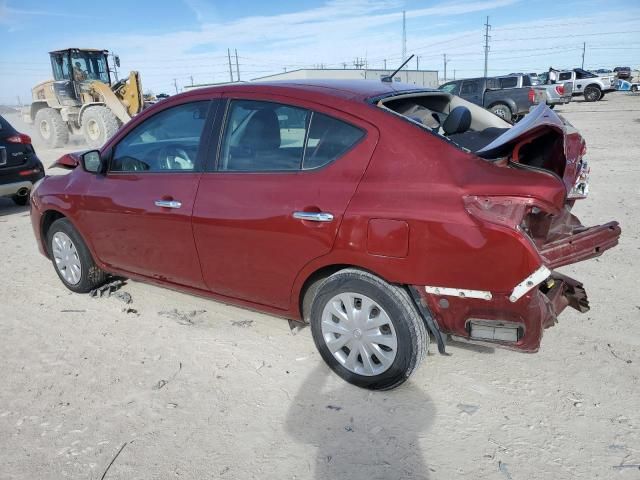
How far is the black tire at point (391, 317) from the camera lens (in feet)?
8.43

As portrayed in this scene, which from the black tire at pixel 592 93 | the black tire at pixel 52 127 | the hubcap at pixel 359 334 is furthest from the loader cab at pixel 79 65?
the black tire at pixel 592 93

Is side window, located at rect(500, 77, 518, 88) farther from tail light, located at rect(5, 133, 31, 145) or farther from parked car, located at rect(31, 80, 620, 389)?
parked car, located at rect(31, 80, 620, 389)

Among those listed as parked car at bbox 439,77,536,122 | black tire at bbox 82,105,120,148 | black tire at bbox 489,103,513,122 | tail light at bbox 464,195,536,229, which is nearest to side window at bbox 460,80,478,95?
parked car at bbox 439,77,536,122

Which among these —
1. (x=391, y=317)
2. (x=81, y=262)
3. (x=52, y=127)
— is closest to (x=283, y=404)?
(x=391, y=317)

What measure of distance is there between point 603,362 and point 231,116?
2752mm

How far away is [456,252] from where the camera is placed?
2.34 m

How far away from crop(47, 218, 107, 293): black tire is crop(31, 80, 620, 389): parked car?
67 cm

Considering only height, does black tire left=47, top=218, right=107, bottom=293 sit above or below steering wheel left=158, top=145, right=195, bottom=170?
below

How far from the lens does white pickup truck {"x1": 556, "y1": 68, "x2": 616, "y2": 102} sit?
2752 cm

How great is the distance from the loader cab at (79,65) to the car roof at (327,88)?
1539cm

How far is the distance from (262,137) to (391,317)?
136cm

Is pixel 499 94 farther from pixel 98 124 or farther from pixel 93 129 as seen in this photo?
pixel 93 129

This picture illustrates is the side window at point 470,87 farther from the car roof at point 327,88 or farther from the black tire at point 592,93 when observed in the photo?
the car roof at point 327,88

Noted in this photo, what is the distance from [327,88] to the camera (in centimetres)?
295
